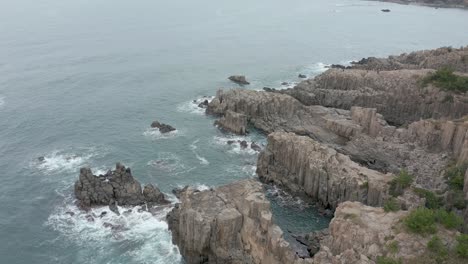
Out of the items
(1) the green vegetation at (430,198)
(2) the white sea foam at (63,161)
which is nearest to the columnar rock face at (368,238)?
(1) the green vegetation at (430,198)

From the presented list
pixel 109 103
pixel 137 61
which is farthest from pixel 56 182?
pixel 137 61

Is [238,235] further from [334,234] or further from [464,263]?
[464,263]

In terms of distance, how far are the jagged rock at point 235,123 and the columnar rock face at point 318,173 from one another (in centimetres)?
1663

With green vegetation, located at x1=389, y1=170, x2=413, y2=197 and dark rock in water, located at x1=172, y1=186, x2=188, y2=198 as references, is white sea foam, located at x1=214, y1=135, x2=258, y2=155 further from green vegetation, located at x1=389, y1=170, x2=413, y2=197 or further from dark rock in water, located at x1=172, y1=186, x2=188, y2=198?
green vegetation, located at x1=389, y1=170, x2=413, y2=197

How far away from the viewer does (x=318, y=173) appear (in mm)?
67625

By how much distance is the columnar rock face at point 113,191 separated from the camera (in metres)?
67.9

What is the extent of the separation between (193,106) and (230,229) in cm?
5808

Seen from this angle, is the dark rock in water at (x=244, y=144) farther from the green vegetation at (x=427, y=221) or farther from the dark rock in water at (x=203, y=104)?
the green vegetation at (x=427, y=221)

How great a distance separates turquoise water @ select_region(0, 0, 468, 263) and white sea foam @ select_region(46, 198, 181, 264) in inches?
7.5

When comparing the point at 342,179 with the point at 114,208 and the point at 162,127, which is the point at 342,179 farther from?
the point at 162,127

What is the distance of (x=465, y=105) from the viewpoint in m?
88.6

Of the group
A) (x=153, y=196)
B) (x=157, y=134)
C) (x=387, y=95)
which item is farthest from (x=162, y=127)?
(x=387, y=95)

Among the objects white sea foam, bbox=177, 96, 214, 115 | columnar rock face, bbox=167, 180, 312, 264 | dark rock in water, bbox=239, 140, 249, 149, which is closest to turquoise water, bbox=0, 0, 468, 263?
white sea foam, bbox=177, 96, 214, 115

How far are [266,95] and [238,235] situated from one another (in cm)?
4935
